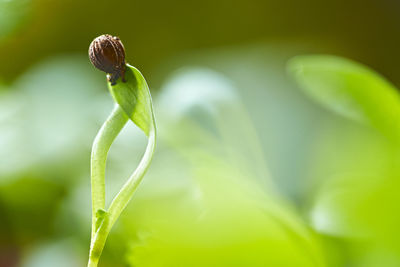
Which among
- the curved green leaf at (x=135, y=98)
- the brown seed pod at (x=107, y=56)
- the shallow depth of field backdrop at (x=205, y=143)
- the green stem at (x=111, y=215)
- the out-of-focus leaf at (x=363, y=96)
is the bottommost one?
the shallow depth of field backdrop at (x=205, y=143)

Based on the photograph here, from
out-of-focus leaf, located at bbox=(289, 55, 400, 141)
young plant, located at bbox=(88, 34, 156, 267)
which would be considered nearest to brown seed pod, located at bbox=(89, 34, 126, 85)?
young plant, located at bbox=(88, 34, 156, 267)

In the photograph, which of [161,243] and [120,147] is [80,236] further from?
[161,243]

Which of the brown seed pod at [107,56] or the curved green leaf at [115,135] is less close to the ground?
the brown seed pod at [107,56]

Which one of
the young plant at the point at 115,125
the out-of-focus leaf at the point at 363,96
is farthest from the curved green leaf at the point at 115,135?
the out-of-focus leaf at the point at 363,96

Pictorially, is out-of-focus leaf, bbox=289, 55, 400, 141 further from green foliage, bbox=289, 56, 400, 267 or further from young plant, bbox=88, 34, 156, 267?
young plant, bbox=88, 34, 156, 267

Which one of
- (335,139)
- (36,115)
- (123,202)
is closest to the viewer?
(123,202)

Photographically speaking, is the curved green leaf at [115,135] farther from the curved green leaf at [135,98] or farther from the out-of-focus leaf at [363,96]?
the out-of-focus leaf at [363,96]

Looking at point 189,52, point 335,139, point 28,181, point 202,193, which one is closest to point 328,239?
point 202,193
